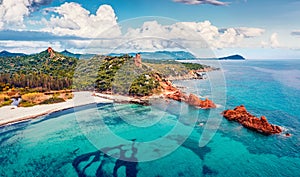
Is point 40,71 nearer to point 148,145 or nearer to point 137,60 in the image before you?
point 137,60

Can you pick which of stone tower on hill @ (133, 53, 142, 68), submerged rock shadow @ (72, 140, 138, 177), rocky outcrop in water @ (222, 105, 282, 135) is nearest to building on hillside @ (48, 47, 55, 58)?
stone tower on hill @ (133, 53, 142, 68)

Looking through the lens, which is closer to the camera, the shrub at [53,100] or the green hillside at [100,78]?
the shrub at [53,100]

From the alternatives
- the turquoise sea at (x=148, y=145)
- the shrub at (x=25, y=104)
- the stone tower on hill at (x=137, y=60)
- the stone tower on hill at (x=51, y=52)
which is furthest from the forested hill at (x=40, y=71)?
the turquoise sea at (x=148, y=145)

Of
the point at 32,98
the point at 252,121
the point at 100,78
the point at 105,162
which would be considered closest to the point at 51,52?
the point at 100,78

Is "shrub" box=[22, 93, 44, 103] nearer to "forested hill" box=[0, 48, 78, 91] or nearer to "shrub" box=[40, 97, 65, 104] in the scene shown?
"shrub" box=[40, 97, 65, 104]

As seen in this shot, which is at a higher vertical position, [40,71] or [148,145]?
[40,71]

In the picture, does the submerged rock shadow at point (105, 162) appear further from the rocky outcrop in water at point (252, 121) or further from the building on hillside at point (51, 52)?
the building on hillside at point (51, 52)

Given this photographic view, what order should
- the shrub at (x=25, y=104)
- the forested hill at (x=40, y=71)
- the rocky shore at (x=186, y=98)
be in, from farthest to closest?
1. the forested hill at (x=40, y=71)
2. the shrub at (x=25, y=104)
3. the rocky shore at (x=186, y=98)
